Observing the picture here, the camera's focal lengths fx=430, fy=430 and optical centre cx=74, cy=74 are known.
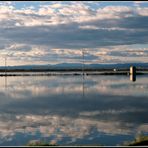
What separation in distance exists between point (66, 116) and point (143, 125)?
516cm

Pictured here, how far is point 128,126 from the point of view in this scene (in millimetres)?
19344

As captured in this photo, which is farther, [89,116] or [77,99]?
[77,99]

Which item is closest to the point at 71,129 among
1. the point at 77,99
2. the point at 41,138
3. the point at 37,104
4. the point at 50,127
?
the point at 50,127

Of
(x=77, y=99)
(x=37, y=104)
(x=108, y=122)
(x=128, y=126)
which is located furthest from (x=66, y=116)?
(x=77, y=99)

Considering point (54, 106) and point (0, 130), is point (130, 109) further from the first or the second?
point (0, 130)

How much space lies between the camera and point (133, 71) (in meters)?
81.5

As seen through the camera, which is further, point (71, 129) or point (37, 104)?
point (37, 104)

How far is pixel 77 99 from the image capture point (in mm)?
32375

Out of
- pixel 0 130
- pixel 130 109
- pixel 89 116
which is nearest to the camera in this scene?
pixel 0 130

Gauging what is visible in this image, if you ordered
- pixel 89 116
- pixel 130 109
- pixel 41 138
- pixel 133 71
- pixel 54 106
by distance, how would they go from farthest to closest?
pixel 133 71
pixel 54 106
pixel 130 109
pixel 89 116
pixel 41 138

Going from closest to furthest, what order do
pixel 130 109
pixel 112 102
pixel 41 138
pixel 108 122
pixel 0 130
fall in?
pixel 41 138
pixel 0 130
pixel 108 122
pixel 130 109
pixel 112 102

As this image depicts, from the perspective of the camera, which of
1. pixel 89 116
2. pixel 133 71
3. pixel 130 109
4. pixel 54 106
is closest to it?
pixel 89 116

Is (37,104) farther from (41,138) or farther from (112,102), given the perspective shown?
(41,138)

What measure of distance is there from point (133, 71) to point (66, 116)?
59487mm
